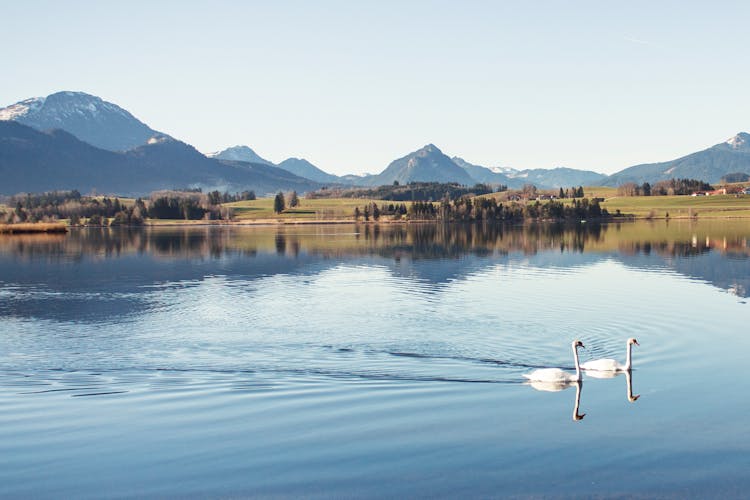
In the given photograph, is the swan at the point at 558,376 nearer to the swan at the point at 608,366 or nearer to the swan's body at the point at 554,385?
the swan's body at the point at 554,385

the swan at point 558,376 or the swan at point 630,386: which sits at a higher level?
the swan at point 558,376

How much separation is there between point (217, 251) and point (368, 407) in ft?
290

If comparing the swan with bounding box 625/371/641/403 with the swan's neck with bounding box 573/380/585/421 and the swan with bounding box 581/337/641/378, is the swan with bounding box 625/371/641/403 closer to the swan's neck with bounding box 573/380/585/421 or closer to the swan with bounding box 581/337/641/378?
the swan with bounding box 581/337/641/378

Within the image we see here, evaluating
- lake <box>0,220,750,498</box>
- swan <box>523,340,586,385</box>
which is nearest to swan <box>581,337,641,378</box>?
lake <box>0,220,750,498</box>

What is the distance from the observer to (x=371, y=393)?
87.8 feet

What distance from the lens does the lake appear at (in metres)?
18.8

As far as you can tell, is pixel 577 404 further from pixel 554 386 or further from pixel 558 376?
pixel 558 376

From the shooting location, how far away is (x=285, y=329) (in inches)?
1591

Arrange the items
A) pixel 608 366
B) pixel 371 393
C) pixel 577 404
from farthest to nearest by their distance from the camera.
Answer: pixel 608 366, pixel 371 393, pixel 577 404

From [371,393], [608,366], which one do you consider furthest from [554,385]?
[371,393]

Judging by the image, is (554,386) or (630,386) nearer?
(554,386)

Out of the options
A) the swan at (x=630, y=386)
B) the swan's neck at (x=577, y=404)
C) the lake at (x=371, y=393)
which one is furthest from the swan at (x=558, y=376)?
the swan at (x=630, y=386)

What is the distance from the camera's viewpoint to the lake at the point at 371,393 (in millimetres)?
18812

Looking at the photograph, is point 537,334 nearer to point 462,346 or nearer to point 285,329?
point 462,346
